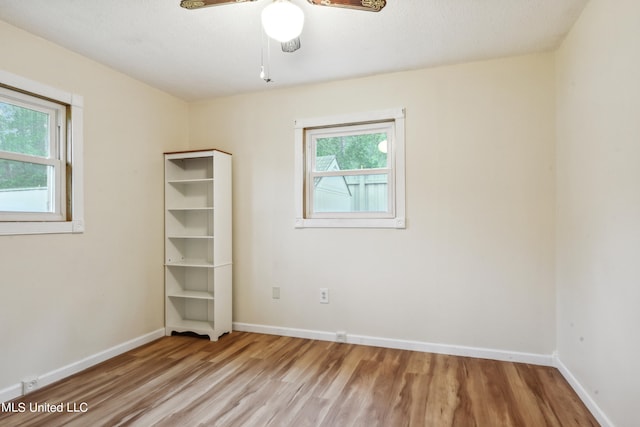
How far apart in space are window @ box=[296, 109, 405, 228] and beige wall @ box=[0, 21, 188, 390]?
148cm

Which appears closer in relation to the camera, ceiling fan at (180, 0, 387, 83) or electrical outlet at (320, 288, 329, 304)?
ceiling fan at (180, 0, 387, 83)

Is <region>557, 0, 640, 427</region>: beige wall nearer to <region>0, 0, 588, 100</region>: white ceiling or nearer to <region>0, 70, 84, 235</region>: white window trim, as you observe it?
<region>0, 0, 588, 100</region>: white ceiling

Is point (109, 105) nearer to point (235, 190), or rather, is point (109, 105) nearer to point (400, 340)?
point (235, 190)

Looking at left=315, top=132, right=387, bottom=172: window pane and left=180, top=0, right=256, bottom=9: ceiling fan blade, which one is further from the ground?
left=180, top=0, right=256, bottom=9: ceiling fan blade

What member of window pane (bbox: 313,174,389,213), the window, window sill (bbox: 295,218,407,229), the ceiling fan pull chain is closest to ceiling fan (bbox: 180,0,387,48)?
the ceiling fan pull chain

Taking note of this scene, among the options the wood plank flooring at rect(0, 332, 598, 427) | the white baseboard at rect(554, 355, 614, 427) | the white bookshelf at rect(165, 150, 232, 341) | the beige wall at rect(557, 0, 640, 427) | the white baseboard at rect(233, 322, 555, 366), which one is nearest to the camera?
the beige wall at rect(557, 0, 640, 427)

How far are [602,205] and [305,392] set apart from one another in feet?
7.06

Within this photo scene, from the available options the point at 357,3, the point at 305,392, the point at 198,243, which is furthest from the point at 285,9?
the point at 198,243

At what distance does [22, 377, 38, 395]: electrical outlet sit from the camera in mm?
2291

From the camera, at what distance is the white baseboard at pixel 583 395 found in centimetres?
190

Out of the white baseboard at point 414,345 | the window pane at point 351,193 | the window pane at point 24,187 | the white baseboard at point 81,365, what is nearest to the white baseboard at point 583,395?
the white baseboard at point 414,345

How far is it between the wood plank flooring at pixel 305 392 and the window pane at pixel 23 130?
168cm

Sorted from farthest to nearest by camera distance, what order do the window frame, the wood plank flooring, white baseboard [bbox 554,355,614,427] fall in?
1. the window frame
2. the wood plank flooring
3. white baseboard [bbox 554,355,614,427]

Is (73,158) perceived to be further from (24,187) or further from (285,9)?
(285,9)
